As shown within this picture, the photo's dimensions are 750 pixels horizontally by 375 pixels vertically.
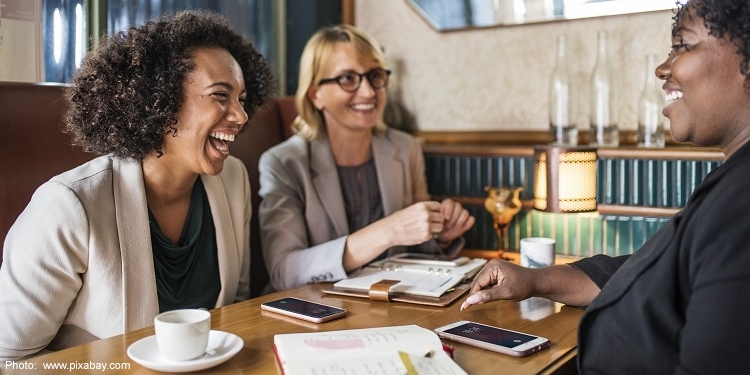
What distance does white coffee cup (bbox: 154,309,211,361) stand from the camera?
1.17 meters

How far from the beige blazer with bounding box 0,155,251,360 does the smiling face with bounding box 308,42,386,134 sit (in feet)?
2.95

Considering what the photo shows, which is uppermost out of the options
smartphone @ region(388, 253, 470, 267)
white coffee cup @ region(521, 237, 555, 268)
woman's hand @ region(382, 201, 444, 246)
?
woman's hand @ region(382, 201, 444, 246)

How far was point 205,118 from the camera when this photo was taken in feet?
6.00

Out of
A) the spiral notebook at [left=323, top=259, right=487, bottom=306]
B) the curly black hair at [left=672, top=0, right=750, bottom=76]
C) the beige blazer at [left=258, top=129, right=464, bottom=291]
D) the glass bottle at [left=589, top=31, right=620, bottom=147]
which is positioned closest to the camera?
the curly black hair at [left=672, top=0, right=750, bottom=76]

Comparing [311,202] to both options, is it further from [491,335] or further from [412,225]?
[491,335]

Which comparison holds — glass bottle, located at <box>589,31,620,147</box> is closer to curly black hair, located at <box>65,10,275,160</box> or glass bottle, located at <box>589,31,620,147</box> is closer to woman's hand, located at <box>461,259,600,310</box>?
woman's hand, located at <box>461,259,600,310</box>

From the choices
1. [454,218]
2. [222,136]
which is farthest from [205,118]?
[454,218]

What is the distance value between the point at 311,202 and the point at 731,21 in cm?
147

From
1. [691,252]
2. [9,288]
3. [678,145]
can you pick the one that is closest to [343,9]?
[678,145]

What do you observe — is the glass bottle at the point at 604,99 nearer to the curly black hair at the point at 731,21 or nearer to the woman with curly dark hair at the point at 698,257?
the woman with curly dark hair at the point at 698,257

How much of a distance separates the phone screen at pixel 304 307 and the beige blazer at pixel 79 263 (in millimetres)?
328

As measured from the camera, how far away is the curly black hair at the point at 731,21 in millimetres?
1139

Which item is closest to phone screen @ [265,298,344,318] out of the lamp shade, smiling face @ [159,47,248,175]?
smiling face @ [159,47,248,175]

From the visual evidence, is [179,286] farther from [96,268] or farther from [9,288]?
[9,288]
